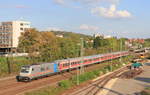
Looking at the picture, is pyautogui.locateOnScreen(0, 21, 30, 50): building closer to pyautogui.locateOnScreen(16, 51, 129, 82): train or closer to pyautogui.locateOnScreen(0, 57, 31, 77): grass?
pyautogui.locateOnScreen(16, 51, 129, 82): train

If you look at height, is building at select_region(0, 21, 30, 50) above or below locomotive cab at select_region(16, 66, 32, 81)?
above

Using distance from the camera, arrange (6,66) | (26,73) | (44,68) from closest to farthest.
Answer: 1. (26,73)
2. (44,68)
3. (6,66)

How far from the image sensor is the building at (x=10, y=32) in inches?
4330

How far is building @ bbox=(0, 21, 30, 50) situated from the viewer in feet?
361

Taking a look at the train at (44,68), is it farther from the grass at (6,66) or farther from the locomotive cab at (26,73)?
the grass at (6,66)

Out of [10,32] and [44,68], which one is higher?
[10,32]

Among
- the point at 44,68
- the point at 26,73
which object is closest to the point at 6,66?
the point at 44,68

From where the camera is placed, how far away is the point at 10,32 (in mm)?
114188

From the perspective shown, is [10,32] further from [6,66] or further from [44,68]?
[44,68]

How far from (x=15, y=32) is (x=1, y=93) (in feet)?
299

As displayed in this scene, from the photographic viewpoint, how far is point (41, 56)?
5738 cm

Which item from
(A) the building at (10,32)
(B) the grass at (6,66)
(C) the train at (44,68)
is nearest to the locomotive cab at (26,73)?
(C) the train at (44,68)

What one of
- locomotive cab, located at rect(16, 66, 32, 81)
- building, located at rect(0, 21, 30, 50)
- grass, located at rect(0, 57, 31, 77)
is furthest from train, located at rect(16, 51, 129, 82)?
building, located at rect(0, 21, 30, 50)

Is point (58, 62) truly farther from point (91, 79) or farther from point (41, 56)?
point (41, 56)
